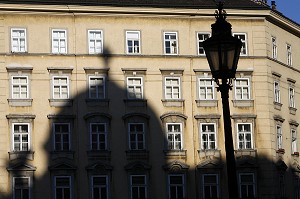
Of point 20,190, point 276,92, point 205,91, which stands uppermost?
point 276,92

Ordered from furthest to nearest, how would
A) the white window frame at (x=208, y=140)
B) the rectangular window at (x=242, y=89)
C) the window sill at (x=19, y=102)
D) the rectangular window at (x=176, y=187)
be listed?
the rectangular window at (x=242, y=89)
the white window frame at (x=208, y=140)
the rectangular window at (x=176, y=187)
the window sill at (x=19, y=102)

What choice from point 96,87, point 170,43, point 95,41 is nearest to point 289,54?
point 170,43

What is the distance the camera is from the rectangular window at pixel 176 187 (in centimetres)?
4681

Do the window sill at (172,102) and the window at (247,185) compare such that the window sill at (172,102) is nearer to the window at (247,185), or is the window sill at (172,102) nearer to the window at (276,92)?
the window at (247,185)

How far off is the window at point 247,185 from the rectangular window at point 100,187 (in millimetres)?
7841

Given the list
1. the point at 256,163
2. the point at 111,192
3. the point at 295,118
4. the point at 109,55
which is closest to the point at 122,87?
the point at 109,55

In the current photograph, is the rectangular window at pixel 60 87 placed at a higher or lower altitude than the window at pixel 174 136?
higher

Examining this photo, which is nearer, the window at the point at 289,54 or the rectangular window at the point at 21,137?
the rectangular window at the point at 21,137

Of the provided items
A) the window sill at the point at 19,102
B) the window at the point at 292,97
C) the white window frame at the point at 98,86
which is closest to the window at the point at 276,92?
the window at the point at 292,97

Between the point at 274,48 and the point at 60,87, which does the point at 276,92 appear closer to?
the point at 274,48

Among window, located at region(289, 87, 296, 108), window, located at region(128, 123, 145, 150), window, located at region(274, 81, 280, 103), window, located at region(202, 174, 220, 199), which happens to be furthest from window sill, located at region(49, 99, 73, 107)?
window, located at region(289, 87, 296, 108)

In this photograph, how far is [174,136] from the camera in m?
47.3

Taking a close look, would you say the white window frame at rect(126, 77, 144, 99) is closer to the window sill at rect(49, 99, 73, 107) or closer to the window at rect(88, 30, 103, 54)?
the window at rect(88, 30, 103, 54)

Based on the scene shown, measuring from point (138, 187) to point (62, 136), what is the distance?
503 cm
